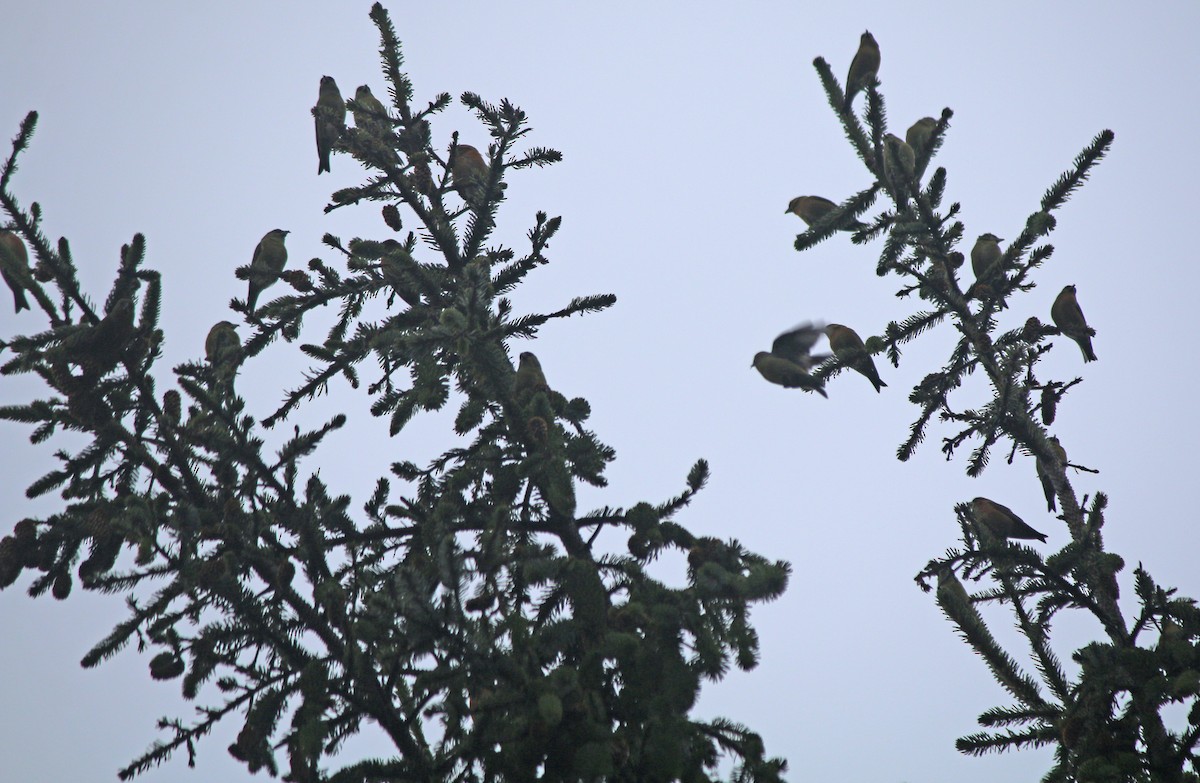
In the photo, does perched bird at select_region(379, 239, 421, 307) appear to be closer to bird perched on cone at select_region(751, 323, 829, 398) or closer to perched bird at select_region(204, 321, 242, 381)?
perched bird at select_region(204, 321, 242, 381)

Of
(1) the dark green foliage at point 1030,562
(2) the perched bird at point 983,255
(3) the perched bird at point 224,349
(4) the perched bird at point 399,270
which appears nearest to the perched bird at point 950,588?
(1) the dark green foliage at point 1030,562

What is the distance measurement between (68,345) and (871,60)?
6.07 meters

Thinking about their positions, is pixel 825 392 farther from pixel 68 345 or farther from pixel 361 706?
pixel 68 345

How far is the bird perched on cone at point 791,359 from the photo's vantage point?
26.8ft

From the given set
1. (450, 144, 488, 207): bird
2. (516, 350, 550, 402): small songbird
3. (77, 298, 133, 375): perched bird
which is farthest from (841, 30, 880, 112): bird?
(77, 298, 133, 375): perched bird

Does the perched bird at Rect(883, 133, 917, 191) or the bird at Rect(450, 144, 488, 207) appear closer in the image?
the perched bird at Rect(883, 133, 917, 191)

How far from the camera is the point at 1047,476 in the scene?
597 centimetres

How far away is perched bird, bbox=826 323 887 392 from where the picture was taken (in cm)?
654

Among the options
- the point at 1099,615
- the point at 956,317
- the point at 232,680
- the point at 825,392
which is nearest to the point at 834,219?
the point at 956,317

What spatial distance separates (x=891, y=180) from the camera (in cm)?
629

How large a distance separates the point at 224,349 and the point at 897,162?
14.7ft

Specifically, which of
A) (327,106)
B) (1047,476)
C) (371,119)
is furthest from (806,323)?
(327,106)

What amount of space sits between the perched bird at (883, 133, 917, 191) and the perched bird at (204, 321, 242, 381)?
14.0 feet

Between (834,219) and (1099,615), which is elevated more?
(834,219)
